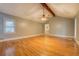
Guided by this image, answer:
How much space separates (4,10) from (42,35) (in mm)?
827

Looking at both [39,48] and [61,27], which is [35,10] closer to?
[61,27]

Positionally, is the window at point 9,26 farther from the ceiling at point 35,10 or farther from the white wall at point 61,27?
the white wall at point 61,27

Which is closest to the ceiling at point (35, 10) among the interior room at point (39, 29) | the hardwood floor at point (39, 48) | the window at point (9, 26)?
the interior room at point (39, 29)

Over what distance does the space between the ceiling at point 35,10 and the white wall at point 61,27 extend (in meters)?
0.09

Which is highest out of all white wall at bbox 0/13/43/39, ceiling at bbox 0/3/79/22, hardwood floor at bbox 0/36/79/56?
ceiling at bbox 0/3/79/22

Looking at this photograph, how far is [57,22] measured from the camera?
78.8 inches

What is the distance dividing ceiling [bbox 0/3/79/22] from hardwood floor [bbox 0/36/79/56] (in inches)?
17.4

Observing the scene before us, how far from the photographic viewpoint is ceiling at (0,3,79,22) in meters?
1.80

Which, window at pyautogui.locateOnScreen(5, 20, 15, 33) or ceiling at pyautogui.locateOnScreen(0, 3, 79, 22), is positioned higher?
ceiling at pyautogui.locateOnScreen(0, 3, 79, 22)

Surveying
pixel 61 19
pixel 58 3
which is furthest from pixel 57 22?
pixel 58 3

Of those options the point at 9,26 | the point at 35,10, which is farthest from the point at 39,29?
the point at 9,26

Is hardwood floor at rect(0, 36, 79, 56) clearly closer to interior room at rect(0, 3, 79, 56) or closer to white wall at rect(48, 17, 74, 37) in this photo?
interior room at rect(0, 3, 79, 56)

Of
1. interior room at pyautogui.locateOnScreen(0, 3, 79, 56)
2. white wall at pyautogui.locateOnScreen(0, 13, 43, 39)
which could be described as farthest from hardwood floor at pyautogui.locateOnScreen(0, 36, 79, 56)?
white wall at pyautogui.locateOnScreen(0, 13, 43, 39)

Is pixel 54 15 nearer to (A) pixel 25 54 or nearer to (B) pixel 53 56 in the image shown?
(B) pixel 53 56
